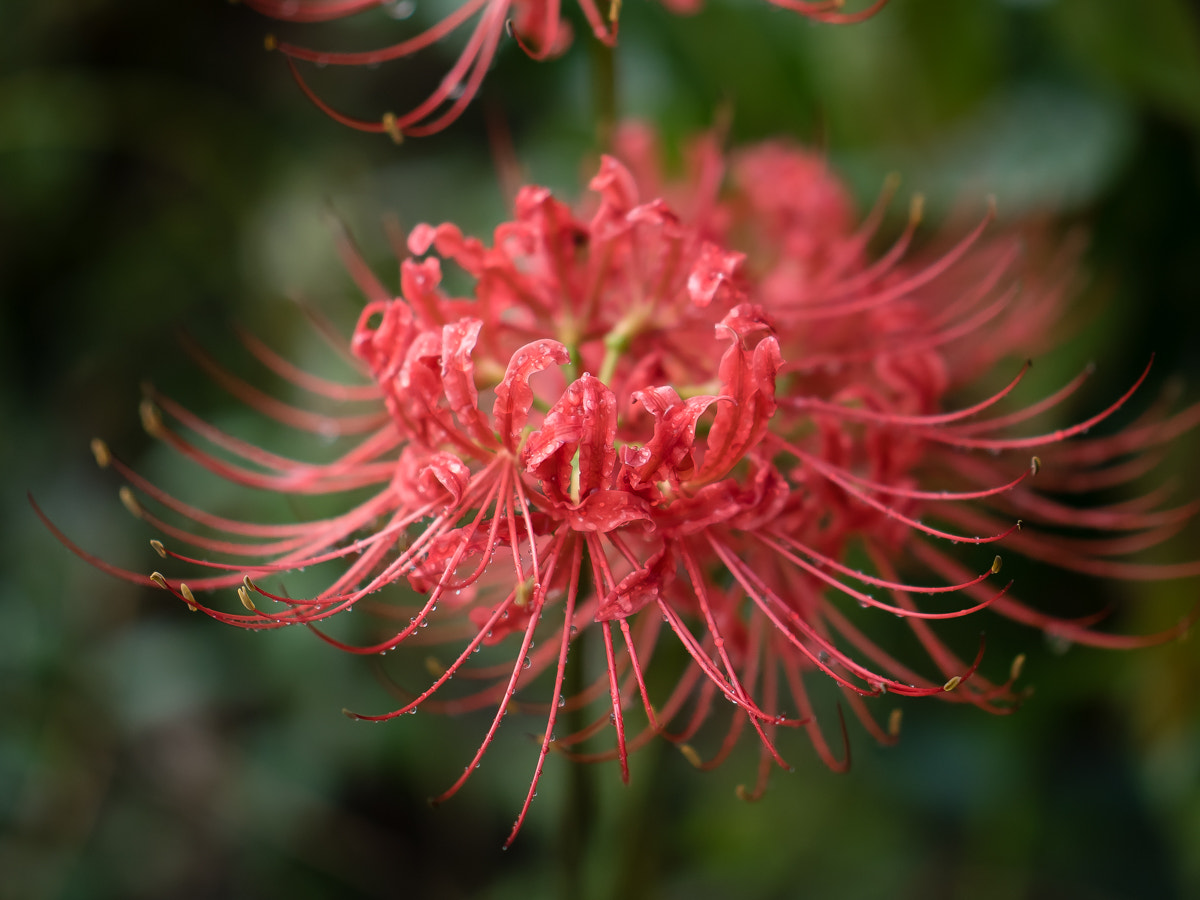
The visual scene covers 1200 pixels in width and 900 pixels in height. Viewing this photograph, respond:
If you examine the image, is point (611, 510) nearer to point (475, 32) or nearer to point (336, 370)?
point (475, 32)

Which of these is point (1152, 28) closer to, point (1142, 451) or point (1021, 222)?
point (1021, 222)

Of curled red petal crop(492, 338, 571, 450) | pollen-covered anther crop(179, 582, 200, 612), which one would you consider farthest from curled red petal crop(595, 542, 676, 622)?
pollen-covered anther crop(179, 582, 200, 612)

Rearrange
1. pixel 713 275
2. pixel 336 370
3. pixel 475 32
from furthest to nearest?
1. pixel 336 370
2. pixel 475 32
3. pixel 713 275

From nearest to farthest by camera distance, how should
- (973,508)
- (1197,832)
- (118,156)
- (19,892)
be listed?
(1197,832), (973,508), (19,892), (118,156)

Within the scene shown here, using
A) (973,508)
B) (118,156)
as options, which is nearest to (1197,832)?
(973,508)

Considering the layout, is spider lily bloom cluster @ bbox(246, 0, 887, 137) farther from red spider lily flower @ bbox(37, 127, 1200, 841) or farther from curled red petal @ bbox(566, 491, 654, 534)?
curled red petal @ bbox(566, 491, 654, 534)

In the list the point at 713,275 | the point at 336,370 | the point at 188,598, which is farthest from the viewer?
the point at 336,370

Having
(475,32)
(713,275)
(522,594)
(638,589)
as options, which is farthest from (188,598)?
(475,32)

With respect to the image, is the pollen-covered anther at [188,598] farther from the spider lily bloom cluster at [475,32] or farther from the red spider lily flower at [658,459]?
the spider lily bloom cluster at [475,32]
